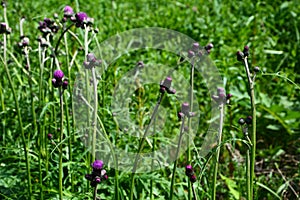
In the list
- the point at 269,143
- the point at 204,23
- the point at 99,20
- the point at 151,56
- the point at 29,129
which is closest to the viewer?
the point at 29,129

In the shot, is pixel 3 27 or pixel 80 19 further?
pixel 3 27

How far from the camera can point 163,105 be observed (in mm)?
3047

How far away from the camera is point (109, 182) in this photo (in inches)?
82.9

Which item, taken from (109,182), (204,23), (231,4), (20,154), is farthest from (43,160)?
(231,4)

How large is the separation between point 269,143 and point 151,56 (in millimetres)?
1092

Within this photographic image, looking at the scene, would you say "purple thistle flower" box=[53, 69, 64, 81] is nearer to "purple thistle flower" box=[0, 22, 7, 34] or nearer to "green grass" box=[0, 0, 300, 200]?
"green grass" box=[0, 0, 300, 200]

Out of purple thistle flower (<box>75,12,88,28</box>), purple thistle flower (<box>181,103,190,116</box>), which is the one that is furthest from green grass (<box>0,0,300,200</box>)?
purple thistle flower (<box>75,12,88,28</box>)

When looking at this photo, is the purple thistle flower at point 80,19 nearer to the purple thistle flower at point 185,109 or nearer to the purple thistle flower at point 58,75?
the purple thistle flower at point 58,75

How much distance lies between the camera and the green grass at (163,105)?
6.63 ft

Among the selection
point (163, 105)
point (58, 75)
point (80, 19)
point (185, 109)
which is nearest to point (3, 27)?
point (80, 19)

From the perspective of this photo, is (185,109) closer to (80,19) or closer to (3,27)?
(80,19)

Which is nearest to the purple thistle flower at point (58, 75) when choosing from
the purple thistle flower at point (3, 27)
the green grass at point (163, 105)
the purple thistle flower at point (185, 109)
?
the green grass at point (163, 105)

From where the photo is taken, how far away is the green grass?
2021 millimetres

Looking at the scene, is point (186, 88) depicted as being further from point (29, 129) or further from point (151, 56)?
point (29, 129)
